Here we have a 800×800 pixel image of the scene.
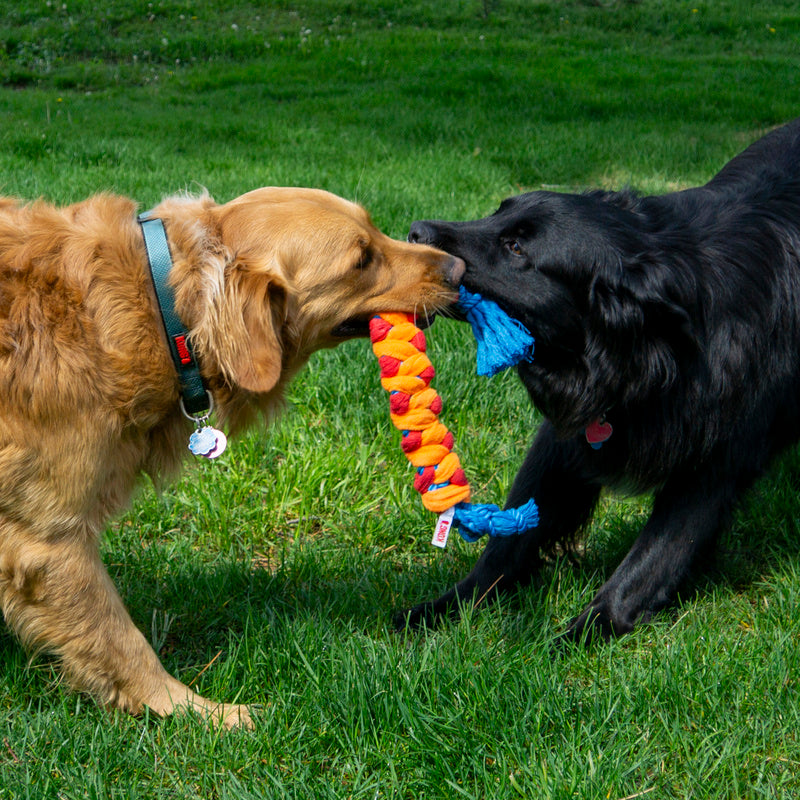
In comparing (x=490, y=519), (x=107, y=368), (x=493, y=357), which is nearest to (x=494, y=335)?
(x=493, y=357)

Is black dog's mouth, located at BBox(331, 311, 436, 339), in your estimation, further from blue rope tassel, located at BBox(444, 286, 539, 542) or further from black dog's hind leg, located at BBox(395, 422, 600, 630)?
black dog's hind leg, located at BBox(395, 422, 600, 630)

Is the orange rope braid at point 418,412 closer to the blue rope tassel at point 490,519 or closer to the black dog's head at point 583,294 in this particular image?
the blue rope tassel at point 490,519

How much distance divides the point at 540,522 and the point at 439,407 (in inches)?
30.0

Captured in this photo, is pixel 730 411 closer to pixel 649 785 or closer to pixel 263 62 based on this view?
pixel 649 785

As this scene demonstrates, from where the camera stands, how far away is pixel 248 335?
2.41m

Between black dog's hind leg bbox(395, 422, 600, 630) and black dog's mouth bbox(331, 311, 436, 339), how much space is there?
62cm

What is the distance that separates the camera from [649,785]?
2172 millimetres

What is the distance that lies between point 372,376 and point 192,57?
394 inches

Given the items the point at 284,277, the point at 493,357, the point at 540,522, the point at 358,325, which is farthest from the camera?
the point at 540,522

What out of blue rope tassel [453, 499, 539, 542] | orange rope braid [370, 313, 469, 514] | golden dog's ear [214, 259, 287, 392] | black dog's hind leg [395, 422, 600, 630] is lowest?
black dog's hind leg [395, 422, 600, 630]

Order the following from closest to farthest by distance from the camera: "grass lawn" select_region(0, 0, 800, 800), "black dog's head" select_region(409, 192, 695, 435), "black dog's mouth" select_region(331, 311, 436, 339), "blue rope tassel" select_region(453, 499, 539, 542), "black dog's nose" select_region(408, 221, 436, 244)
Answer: "grass lawn" select_region(0, 0, 800, 800) < "blue rope tassel" select_region(453, 499, 539, 542) < "black dog's head" select_region(409, 192, 695, 435) < "black dog's mouth" select_region(331, 311, 436, 339) < "black dog's nose" select_region(408, 221, 436, 244)

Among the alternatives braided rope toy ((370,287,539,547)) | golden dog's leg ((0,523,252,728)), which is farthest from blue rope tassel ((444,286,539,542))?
golden dog's leg ((0,523,252,728))

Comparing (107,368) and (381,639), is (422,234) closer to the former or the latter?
(107,368)

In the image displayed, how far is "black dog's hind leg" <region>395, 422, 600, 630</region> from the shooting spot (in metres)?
3.00
